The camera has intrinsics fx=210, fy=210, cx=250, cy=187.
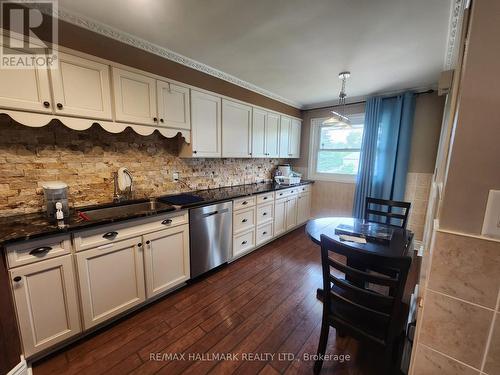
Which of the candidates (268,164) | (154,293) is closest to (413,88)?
(268,164)

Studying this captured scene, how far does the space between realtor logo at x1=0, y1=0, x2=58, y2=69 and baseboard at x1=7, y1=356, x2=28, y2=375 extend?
1.89 metres

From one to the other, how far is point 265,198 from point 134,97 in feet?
6.75

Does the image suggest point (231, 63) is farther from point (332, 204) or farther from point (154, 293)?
point (332, 204)

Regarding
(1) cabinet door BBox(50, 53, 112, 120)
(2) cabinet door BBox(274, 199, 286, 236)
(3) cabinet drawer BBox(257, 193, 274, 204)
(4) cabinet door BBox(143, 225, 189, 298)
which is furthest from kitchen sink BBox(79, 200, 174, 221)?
(2) cabinet door BBox(274, 199, 286, 236)

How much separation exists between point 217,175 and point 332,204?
2421 millimetres

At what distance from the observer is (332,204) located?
4195 millimetres

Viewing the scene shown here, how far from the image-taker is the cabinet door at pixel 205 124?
2.47 meters

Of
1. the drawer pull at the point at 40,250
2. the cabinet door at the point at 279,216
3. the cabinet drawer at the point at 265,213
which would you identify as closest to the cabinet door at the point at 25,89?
the drawer pull at the point at 40,250

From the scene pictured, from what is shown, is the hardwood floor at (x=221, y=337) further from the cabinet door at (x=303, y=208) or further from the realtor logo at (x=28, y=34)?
the realtor logo at (x=28, y=34)

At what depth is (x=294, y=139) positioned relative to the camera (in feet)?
14.1

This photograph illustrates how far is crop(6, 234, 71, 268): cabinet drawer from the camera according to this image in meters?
1.29

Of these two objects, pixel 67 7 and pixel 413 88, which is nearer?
pixel 67 7

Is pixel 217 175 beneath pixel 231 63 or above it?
beneath

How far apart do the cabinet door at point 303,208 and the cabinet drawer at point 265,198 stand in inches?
35.9
